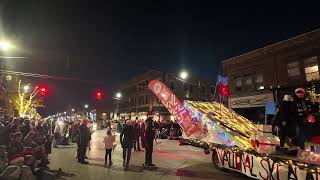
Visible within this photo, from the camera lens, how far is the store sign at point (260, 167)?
22.3 ft

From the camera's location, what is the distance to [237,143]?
9719 millimetres

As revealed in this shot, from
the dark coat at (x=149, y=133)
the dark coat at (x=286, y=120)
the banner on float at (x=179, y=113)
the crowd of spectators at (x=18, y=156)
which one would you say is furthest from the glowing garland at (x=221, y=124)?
Result: the crowd of spectators at (x=18, y=156)

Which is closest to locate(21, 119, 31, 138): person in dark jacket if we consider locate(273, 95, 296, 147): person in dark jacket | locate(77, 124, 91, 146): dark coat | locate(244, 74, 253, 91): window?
locate(77, 124, 91, 146): dark coat

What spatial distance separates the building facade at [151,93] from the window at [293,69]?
66.6 ft

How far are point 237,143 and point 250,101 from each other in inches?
800

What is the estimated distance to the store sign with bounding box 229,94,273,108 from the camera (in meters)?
27.1

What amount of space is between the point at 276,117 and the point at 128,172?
5.37 meters

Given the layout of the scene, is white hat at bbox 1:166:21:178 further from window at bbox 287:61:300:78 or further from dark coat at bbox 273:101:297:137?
window at bbox 287:61:300:78

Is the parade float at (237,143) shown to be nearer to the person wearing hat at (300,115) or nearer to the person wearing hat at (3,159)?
the person wearing hat at (300,115)

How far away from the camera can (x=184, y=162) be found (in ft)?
41.9

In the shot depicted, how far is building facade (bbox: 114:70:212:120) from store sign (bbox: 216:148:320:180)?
1347 inches

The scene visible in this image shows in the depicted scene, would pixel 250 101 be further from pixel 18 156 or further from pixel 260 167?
pixel 18 156

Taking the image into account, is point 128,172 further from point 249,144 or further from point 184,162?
point 249,144

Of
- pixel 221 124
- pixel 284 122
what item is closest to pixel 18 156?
pixel 221 124
